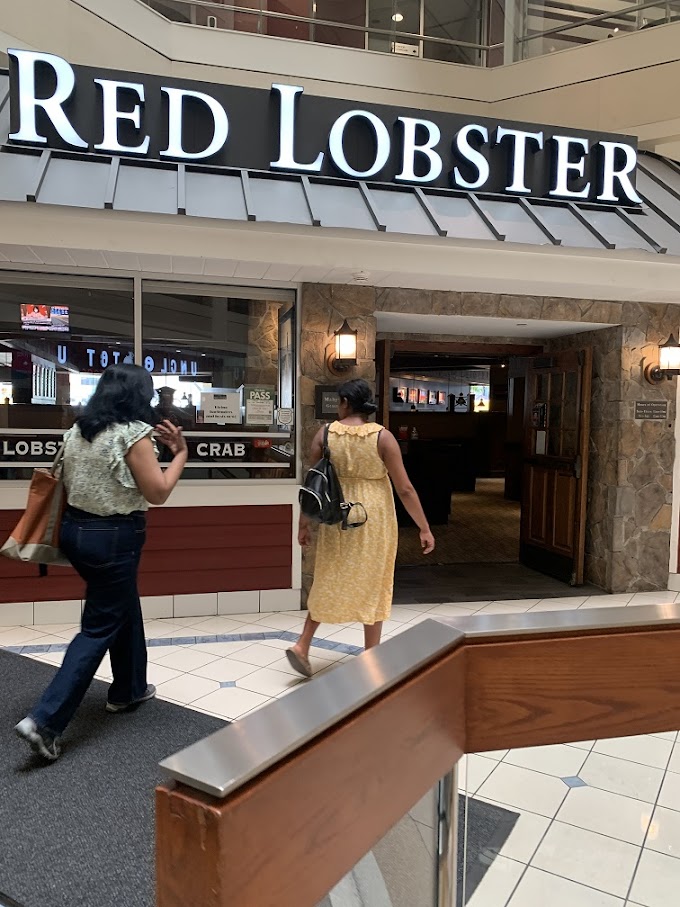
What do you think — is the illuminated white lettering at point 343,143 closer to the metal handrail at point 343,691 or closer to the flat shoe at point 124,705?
the flat shoe at point 124,705

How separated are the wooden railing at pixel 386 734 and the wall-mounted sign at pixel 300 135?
12.6ft

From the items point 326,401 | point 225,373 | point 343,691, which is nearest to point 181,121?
point 225,373

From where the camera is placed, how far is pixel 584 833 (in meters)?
1.72

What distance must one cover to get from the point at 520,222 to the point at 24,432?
12.0 ft

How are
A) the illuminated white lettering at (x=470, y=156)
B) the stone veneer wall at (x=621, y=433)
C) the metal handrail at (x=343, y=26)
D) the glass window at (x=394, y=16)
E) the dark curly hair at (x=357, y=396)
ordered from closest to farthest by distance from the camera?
the dark curly hair at (x=357, y=396)
the illuminated white lettering at (x=470, y=156)
the stone veneer wall at (x=621, y=433)
the metal handrail at (x=343, y=26)
the glass window at (x=394, y=16)

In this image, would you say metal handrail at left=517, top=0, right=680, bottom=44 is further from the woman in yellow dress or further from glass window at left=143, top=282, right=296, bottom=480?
the woman in yellow dress

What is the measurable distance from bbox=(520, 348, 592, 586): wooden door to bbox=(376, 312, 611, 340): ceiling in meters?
0.25

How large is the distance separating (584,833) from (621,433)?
4.27m

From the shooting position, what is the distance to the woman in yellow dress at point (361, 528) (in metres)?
3.37

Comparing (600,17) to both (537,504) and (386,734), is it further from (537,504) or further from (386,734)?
(386,734)

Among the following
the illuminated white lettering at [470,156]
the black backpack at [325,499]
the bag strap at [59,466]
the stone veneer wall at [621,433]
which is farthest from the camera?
the stone veneer wall at [621,433]

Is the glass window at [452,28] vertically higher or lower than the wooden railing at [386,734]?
higher

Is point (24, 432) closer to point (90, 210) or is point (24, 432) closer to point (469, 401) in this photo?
point (90, 210)

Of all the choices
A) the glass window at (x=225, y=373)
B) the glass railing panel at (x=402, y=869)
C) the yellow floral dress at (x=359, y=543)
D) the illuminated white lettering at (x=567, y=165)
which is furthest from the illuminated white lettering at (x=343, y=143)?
the glass railing panel at (x=402, y=869)
